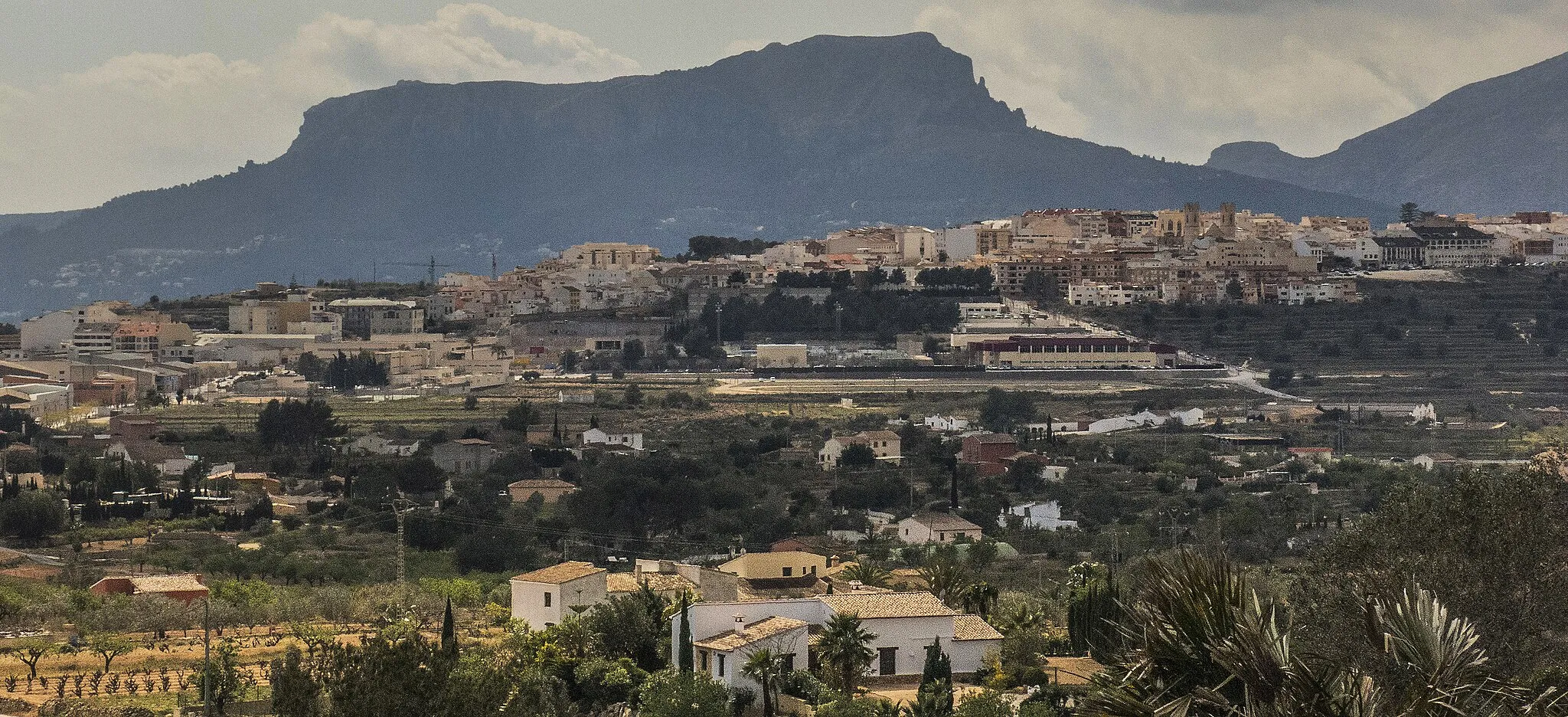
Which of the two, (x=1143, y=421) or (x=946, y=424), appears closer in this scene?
(x=946, y=424)

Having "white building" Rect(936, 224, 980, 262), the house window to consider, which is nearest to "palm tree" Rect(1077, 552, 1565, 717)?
the house window

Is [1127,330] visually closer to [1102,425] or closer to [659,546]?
[1102,425]

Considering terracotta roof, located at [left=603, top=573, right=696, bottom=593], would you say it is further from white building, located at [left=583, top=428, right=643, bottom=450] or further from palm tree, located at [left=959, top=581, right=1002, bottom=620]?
white building, located at [left=583, top=428, right=643, bottom=450]

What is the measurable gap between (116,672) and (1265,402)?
41.6 m

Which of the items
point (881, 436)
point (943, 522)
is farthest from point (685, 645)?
point (881, 436)

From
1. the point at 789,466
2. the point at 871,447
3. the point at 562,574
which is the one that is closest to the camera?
the point at 562,574

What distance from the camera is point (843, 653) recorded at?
922 inches

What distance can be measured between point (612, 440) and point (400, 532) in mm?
21644

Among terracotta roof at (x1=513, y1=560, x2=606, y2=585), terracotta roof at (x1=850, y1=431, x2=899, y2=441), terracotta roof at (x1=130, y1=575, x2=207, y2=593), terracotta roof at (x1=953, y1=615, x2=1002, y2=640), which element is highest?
terracotta roof at (x1=513, y1=560, x2=606, y2=585)

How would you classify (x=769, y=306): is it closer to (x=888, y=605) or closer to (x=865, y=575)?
(x=865, y=575)

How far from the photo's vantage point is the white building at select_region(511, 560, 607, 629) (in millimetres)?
27078

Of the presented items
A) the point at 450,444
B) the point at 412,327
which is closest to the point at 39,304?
the point at 412,327

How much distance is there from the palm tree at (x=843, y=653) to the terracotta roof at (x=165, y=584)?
11.3 metres

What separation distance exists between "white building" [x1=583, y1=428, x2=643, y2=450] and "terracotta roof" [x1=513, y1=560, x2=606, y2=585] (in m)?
24.1
